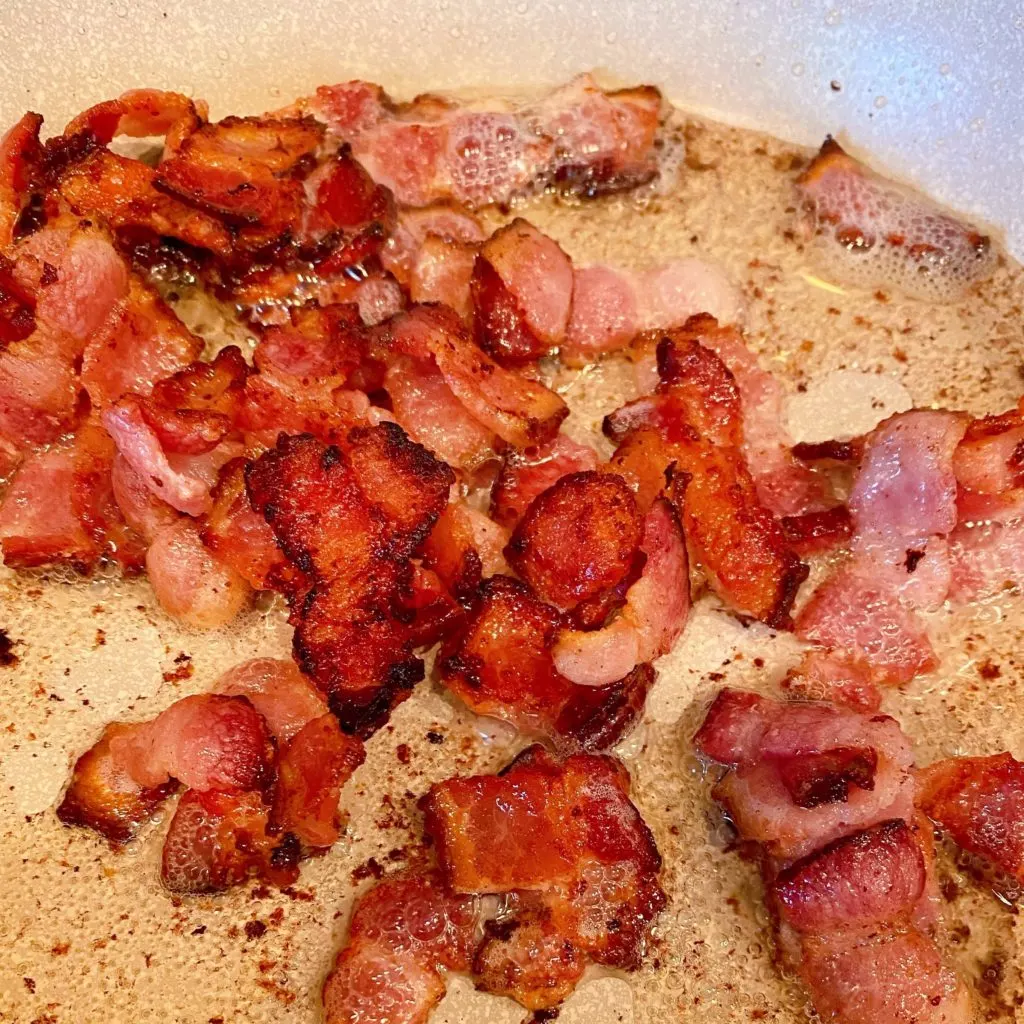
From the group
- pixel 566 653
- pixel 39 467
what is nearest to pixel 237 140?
pixel 39 467

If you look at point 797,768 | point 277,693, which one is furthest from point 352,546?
point 797,768

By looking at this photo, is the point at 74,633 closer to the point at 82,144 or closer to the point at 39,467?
the point at 39,467

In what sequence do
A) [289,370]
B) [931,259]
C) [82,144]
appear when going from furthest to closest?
[931,259]
[82,144]
[289,370]

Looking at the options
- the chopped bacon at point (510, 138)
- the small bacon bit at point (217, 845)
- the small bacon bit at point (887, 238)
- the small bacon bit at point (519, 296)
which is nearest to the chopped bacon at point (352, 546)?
the small bacon bit at point (217, 845)

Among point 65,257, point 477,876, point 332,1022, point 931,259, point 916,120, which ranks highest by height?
point 916,120

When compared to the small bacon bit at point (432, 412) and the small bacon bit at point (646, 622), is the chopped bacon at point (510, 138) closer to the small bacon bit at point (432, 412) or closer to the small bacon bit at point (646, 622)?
the small bacon bit at point (432, 412)

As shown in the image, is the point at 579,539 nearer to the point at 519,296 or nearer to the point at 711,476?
the point at 711,476
